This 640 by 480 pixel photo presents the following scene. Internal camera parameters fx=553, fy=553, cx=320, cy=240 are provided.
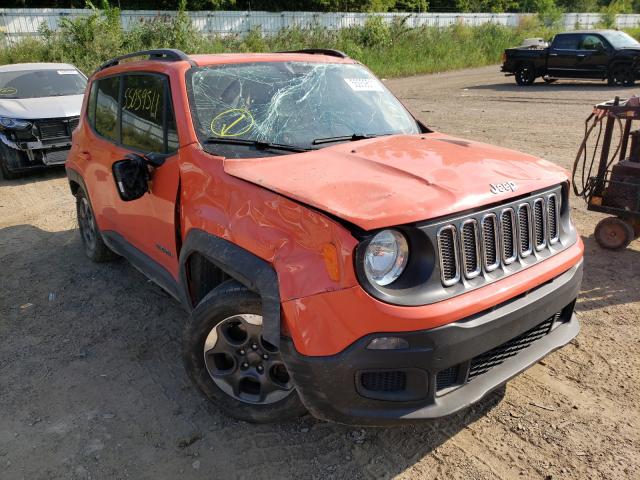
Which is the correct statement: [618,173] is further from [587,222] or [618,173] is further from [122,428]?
[122,428]

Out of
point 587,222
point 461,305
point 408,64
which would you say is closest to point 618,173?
point 587,222

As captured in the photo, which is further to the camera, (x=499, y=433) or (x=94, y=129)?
(x=94, y=129)

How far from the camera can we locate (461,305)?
2.33 meters

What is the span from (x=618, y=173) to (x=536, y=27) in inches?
1395

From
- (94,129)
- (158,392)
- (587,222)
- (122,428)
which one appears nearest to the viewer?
(122,428)

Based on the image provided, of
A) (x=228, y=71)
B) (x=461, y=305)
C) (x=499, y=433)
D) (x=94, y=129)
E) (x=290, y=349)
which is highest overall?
(x=228, y=71)

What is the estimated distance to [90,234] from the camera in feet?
17.7

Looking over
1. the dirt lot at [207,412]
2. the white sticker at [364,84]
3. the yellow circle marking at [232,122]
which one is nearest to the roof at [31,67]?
the dirt lot at [207,412]

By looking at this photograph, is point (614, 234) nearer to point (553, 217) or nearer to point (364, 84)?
point (553, 217)

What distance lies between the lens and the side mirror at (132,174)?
3.52 metres

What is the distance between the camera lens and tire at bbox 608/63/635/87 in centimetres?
1698

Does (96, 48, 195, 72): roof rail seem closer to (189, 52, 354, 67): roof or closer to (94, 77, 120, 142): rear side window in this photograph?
(189, 52, 354, 67): roof

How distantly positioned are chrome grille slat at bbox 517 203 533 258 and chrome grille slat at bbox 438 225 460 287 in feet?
1.63

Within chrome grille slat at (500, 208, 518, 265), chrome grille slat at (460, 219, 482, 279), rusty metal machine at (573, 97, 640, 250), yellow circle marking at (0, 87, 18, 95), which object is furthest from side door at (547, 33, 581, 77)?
chrome grille slat at (460, 219, 482, 279)
